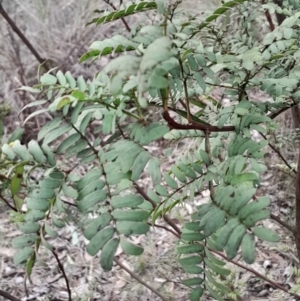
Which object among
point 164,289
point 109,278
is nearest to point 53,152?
point 164,289

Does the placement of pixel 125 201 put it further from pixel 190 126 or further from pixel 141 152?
pixel 190 126

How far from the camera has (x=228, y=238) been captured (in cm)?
56

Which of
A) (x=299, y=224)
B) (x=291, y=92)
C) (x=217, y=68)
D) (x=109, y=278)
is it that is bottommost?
(x=109, y=278)

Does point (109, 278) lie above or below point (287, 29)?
below

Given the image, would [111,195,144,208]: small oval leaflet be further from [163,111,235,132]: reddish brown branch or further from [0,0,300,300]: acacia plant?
[163,111,235,132]: reddish brown branch

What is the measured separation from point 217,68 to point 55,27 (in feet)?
8.54

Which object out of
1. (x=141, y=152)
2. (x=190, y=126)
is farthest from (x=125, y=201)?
(x=190, y=126)

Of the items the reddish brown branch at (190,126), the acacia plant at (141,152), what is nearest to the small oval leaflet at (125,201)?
the acacia plant at (141,152)

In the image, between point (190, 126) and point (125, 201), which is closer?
point (125, 201)

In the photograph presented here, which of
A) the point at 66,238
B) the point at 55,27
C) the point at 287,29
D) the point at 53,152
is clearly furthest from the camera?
the point at 55,27

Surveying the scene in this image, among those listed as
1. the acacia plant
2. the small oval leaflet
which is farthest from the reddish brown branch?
the small oval leaflet

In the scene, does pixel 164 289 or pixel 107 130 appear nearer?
pixel 107 130

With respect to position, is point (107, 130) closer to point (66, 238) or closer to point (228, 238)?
point (228, 238)

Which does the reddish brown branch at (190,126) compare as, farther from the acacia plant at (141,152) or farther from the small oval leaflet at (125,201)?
the small oval leaflet at (125,201)
